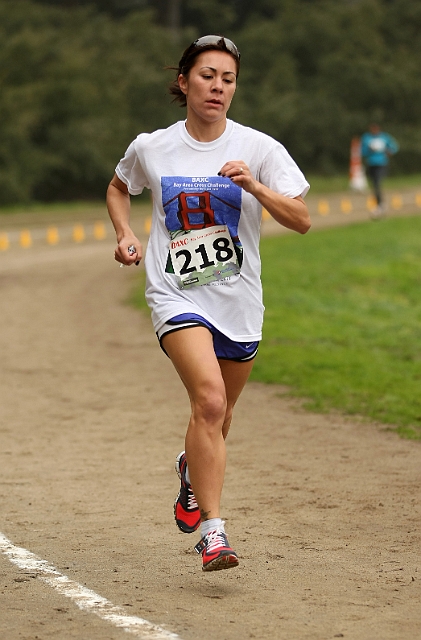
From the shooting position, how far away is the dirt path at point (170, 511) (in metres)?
4.43

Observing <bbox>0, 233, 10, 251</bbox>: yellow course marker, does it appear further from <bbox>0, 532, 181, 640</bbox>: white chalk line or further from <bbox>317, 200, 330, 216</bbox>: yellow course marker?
<bbox>0, 532, 181, 640</bbox>: white chalk line

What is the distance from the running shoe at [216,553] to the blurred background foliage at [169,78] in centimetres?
3045

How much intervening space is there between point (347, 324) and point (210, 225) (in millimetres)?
9048

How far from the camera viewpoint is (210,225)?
5098 millimetres

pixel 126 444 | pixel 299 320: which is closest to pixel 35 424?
pixel 126 444

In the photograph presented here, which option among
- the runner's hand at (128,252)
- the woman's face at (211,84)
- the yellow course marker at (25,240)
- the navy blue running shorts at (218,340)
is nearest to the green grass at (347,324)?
the navy blue running shorts at (218,340)

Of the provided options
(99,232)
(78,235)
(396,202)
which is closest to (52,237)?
(78,235)

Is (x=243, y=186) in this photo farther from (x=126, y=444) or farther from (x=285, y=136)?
(x=285, y=136)

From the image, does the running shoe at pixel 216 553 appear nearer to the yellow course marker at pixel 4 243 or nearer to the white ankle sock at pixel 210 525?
the white ankle sock at pixel 210 525

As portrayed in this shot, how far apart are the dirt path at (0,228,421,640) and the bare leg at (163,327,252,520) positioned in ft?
1.20

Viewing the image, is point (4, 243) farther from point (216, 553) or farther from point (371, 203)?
point (216, 553)

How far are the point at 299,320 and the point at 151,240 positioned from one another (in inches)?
347

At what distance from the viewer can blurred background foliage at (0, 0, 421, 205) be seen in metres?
36.9

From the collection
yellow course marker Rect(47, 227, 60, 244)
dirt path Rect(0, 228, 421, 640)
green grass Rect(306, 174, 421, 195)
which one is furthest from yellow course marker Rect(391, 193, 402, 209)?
dirt path Rect(0, 228, 421, 640)
